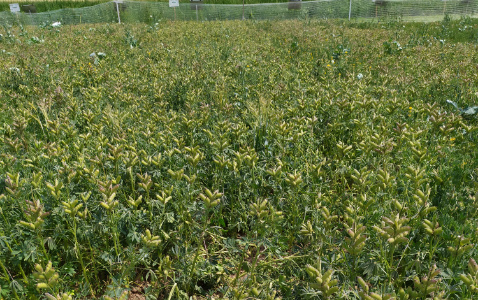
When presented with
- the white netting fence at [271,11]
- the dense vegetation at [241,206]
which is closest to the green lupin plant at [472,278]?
the dense vegetation at [241,206]

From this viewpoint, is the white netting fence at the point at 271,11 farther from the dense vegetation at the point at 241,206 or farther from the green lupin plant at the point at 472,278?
the green lupin plant at the point at 472,278

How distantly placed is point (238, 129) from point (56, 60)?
5.83 metres

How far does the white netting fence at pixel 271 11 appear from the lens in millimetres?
21797

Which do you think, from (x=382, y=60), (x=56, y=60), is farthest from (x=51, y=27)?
(x=382, y=60)

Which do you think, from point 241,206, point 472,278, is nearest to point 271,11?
point 241,206

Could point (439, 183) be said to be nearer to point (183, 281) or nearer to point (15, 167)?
point (183, 281)

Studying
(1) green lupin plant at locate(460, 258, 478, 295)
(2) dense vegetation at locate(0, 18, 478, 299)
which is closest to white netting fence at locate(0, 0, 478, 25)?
(2) dense vegetation at locate(0, 18, 478, 299)

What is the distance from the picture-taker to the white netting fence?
2180 cm

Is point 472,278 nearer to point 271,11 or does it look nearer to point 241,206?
point 241,206

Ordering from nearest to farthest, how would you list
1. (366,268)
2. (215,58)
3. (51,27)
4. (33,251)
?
(366,268) → (33,251) → (215,58) → (51,27)

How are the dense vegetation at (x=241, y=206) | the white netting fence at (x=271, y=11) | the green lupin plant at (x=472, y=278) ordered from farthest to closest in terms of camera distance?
the white netting fence at (x=271, y=11) → the dense vegetation at (x=241, y=206) → the green lupin plant at (x=472, y=278)

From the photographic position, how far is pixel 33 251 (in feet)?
6.73

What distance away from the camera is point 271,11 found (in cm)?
2494

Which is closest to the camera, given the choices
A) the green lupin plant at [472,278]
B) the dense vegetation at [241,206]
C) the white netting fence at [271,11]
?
the green lupin plant at [472,278]
